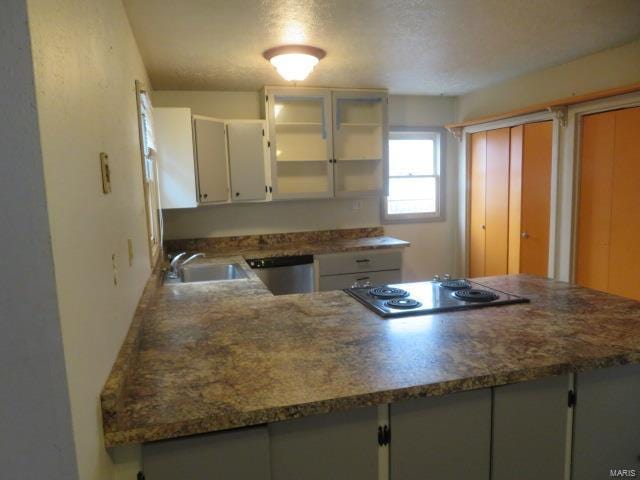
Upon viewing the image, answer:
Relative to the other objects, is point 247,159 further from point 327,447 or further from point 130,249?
point 327,447

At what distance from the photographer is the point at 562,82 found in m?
3.54

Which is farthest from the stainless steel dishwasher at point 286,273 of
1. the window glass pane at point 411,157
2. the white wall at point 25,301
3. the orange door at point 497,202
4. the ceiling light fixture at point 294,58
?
the white wall at point 25,301

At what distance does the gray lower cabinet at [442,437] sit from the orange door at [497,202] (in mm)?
3257

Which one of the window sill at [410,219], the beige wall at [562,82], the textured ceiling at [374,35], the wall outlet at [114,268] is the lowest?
the window sill at [410,219]

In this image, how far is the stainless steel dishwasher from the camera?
12.1 feet

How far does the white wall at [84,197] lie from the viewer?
0.78 metres

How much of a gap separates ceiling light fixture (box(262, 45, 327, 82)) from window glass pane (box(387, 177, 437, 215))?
209 cm

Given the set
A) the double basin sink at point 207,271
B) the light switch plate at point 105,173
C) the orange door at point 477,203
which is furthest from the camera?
the orange door at point 477,203

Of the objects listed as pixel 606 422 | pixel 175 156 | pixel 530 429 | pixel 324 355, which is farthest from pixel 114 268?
pixel 175 156

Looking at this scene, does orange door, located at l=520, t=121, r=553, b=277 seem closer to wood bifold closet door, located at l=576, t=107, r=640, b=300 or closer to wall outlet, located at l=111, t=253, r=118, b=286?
wood bifold closet door, located at l=576, t=107, r=640, b=300

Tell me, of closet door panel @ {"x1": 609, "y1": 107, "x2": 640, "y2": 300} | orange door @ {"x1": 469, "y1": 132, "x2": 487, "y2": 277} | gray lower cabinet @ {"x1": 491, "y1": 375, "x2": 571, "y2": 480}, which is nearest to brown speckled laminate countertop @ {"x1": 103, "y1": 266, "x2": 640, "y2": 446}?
gray lower cabinet @ {"x1": 491, "y1": 375, "x2": 571, "y2": 480}

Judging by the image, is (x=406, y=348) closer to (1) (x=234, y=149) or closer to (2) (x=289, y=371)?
(2) (x=289, y=371)

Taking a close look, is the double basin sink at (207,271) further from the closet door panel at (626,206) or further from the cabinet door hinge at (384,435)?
the closet door panel at (626,206)

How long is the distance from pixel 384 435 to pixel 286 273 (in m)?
2.54
